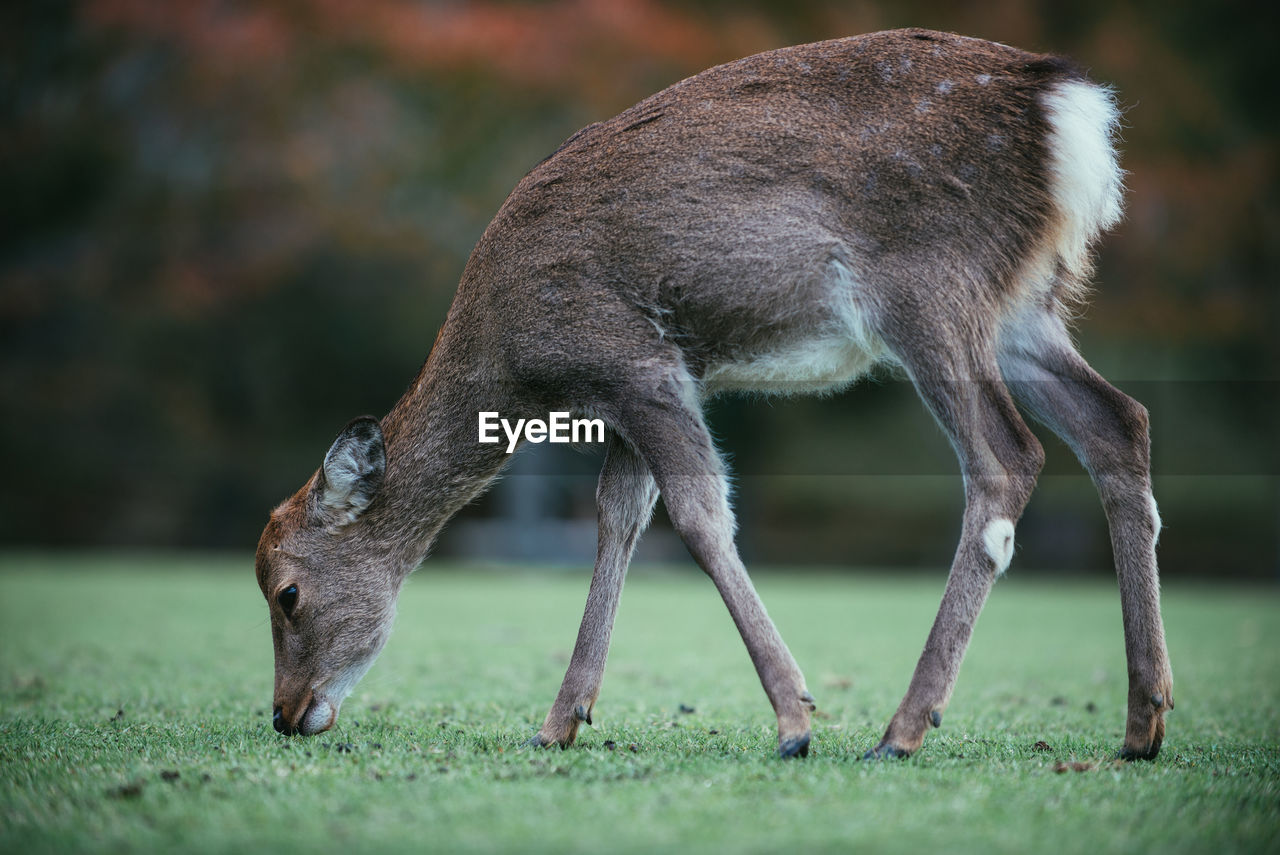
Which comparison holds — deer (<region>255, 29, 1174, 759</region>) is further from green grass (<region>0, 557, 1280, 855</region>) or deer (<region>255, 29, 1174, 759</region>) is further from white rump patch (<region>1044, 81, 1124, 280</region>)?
green grass (<region>0, 557, 1280, 855</region>)

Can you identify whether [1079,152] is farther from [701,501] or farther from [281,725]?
[281,725]

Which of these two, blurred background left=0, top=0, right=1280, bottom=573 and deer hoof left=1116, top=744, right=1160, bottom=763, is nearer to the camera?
deer hoof left=1116, top=744, right=1160, bottom=763

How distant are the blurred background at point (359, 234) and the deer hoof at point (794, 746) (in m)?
18.8

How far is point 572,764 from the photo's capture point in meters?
3.79

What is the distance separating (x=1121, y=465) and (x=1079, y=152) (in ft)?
3.77

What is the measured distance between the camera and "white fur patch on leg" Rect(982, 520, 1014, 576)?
399 cm

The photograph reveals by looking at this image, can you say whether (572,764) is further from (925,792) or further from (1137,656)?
(1137,656)

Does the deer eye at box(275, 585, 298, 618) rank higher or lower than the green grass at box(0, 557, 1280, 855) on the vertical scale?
higher

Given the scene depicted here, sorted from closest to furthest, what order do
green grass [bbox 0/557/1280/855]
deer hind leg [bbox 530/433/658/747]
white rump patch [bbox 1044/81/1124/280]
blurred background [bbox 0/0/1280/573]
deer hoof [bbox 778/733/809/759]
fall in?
green grass [bbox 0/557/1280/855] → deer hoof [bbox 778/733/809/759] → white rump patch [bbox 1044/81/1124/280] → deer hind leg [bbox 530/433/658/747] → blurred background [bbox 0/0/1280/573]

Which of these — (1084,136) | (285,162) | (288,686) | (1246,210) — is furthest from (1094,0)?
(288,686)

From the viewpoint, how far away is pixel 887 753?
386 centimetres

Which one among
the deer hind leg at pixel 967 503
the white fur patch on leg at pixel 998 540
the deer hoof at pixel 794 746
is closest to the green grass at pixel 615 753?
the deer hoof at pixel 794 746

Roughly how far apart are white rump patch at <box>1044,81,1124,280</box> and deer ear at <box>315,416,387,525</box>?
8.94 ft

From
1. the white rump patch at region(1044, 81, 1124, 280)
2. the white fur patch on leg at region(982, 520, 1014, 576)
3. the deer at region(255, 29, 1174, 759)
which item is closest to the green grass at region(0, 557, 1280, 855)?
the deer at region(255, 29, 1174, 759)
